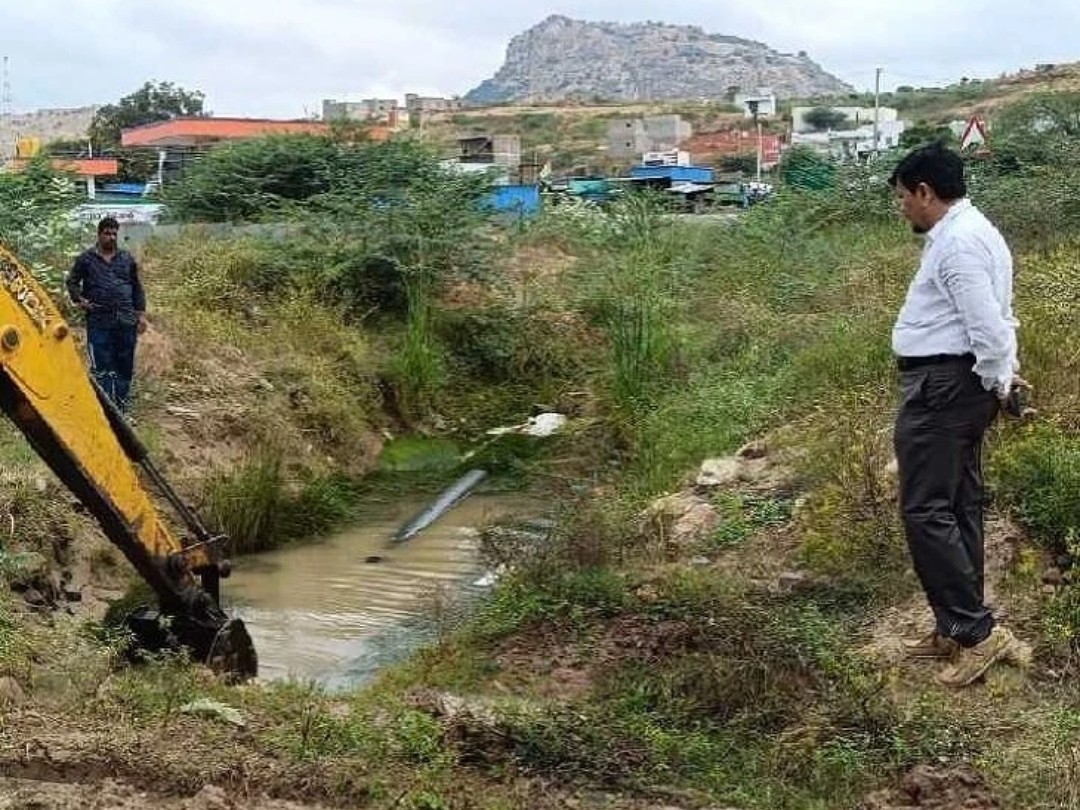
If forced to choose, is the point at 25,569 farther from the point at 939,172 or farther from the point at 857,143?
the point at 857,143

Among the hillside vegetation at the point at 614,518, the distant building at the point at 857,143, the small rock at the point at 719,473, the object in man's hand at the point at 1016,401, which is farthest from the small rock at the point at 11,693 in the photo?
the distant building at the point at 857,143

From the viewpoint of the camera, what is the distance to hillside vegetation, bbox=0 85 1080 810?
4.13 meters

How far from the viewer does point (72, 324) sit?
11.6 metres

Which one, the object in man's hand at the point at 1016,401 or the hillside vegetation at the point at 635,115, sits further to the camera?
the hillside vegetation at the point at 635,115

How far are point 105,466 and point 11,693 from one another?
99 cm

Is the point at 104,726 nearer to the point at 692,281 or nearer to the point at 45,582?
the point at 45,582

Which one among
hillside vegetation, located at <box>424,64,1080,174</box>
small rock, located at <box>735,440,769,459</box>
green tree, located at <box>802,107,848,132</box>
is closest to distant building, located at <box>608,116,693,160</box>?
hillside vegetation, located at <box>424,64,1080,174</box>

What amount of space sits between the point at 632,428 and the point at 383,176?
688 centimetres

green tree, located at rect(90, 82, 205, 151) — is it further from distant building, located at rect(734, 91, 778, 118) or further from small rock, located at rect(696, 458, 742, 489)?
small rock, located at rect(696, 458, 742, 489)

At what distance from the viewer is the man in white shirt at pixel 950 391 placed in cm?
461

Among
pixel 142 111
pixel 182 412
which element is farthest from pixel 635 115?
pixel 182 412

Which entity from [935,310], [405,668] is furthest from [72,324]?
[935,310]

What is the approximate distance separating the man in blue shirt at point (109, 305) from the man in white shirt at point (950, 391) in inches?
273

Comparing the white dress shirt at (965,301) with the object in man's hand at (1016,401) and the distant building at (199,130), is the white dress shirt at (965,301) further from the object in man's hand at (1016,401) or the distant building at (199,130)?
the distant building at (199,130)
